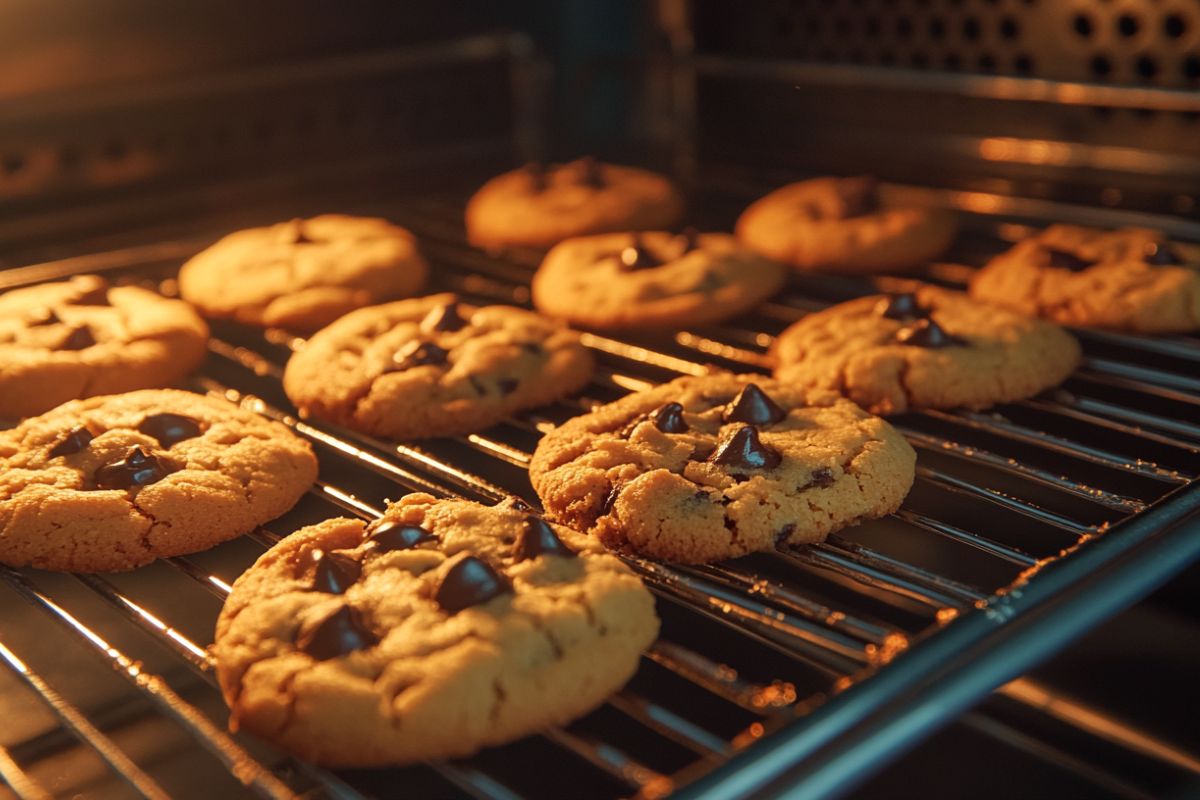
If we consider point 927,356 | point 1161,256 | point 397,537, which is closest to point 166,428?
point 397,537

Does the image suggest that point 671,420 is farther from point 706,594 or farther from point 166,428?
point 166,428

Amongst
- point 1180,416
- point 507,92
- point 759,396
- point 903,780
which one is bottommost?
point 903,780

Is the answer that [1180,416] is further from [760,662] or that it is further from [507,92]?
[507,92]

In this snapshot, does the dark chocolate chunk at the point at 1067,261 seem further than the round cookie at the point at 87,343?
Yes

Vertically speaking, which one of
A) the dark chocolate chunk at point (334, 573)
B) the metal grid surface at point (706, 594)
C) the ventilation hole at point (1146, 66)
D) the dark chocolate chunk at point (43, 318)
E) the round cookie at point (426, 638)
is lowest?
the metal grid surface at point (706, 594)

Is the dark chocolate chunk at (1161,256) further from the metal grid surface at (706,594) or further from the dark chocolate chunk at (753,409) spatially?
the dark chocolate chunk at (753,409)

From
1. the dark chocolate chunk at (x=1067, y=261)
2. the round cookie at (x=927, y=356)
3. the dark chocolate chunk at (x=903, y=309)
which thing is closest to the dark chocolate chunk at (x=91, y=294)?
the round cookie at (x=927, y=356)

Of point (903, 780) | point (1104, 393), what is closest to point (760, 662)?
point (903, 780)
